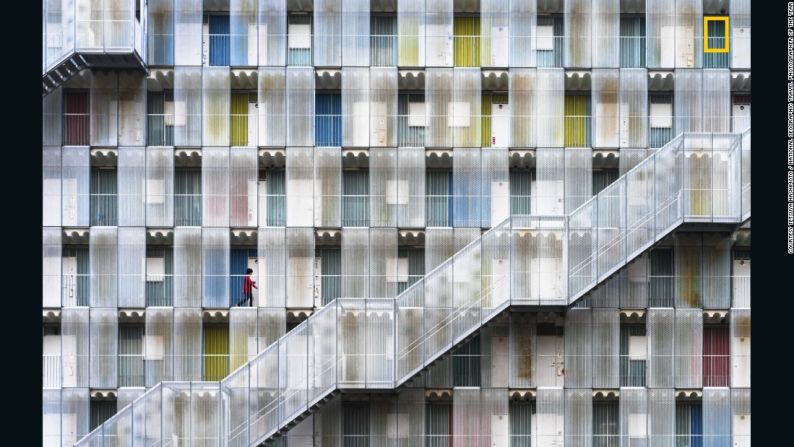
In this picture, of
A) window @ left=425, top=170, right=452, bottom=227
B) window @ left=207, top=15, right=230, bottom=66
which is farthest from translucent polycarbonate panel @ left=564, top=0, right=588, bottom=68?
window @ left=207, top=15, right=230, bottom=66

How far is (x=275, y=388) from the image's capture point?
3672cm

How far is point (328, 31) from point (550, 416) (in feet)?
60.0

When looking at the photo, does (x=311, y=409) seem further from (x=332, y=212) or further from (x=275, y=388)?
(x=332, y=212)

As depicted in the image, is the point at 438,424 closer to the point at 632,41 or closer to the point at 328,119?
the point at 328,119

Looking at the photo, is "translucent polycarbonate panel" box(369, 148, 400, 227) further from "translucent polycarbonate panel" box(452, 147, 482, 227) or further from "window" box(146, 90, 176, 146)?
"window" box(146, 90, 176, 146)

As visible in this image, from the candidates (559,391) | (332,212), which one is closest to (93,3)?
(332,212)

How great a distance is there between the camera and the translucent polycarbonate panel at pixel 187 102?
40.6 m

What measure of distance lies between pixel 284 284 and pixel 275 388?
16.5ft

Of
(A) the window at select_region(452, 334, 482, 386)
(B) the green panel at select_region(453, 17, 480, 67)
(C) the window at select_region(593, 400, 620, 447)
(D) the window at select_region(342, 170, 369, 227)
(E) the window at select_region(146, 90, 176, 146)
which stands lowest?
(C) the window at select_region(593, 400, 620, 447)

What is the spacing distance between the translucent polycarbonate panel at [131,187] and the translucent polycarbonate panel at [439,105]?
1187cm

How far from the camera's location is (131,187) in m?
40.2

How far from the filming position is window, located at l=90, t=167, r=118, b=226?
4041 centimetres

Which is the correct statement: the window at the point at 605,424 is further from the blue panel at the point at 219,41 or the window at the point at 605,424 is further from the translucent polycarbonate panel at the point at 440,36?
the blue panel at the point at 219,41

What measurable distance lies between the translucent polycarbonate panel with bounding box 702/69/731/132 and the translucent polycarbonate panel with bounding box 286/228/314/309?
1709 cm
